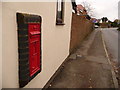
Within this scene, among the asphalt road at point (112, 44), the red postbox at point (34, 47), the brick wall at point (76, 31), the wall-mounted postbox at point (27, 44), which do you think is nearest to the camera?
the wall-mounted postbox at point (27, 44)

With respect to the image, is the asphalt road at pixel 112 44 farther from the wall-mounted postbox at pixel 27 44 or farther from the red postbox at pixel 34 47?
the wall-mounted postbox at pixel 27 44

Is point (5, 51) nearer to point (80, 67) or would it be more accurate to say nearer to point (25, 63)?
point (25, 63)

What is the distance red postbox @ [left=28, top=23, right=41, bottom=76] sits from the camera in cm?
228

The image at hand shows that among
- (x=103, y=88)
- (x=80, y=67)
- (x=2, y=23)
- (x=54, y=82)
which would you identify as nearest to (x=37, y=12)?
(x=2, y=23)

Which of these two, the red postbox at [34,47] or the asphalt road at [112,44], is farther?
the asphalt road at [112,44]

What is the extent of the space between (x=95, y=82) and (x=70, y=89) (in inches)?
39.3

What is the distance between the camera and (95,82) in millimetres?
4105

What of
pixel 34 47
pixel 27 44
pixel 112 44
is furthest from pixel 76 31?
pixel 27 44

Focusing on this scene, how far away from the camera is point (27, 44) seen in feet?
7.02

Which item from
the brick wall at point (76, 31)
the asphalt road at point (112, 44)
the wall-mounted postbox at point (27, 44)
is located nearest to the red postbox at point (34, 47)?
the wall-mounted postbox at point (27, 44)

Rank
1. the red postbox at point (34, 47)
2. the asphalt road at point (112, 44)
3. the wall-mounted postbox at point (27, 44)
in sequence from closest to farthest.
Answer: the wall-mounted postbox at point (27, 44) → the red postbox at point (34, 47) → the asphalt road at point (112, 44)

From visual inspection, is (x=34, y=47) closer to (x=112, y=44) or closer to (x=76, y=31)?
(x=76, y=31)

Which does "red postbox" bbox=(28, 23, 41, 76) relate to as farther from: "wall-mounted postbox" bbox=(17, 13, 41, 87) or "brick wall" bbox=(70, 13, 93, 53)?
"brick wall" bbox=(70, 13, 93, 53)

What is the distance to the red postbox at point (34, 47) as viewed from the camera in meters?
2.28
